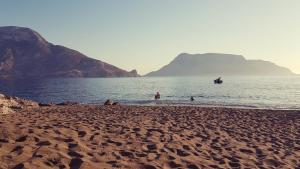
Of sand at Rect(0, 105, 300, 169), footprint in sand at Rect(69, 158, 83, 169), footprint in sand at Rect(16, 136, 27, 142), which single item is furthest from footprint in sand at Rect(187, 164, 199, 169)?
footprint in sand at Rect(16, 136, 27, 142)

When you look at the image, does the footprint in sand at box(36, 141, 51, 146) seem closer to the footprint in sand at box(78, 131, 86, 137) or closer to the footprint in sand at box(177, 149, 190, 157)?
the footprint in sand at box(78, 131, 86, 137)

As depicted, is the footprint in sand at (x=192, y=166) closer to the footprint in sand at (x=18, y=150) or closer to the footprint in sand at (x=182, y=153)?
the footprint in sand at (x=182, y=153)

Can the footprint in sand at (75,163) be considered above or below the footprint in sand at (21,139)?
below

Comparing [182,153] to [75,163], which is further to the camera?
[182,153]

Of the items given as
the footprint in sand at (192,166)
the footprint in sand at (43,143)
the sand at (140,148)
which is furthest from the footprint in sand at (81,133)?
the footprint in sand at (192,166)

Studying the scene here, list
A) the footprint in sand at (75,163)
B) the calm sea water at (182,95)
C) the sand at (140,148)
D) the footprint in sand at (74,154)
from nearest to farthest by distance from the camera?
the footprint in sand at (75,163), the sand at (140,148), the footprint in sand at (74,154), the calm sea water at (182,95)

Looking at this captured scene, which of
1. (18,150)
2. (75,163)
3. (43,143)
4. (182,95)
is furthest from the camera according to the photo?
(182,95)

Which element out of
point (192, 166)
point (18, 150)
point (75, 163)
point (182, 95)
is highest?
point (182, 95)

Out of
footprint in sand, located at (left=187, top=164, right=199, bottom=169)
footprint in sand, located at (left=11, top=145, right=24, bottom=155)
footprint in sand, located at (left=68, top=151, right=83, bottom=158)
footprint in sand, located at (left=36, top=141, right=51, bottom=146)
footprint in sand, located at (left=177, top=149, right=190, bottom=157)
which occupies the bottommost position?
footprint in sand, located at (left=187, top=164, right=199, bottom=169)

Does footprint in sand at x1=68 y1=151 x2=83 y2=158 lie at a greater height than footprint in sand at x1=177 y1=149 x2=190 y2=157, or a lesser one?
greater

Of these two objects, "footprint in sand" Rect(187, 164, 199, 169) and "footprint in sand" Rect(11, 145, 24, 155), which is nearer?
"footprint in sand" Rect(11, 145, 24, 155)

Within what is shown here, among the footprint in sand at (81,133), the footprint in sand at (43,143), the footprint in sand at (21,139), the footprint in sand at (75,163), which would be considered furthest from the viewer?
the footprint in sand at (81,133)

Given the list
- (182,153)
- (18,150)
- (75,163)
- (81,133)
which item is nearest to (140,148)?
(182,153)

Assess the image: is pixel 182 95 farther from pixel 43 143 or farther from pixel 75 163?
pixel 75 163
